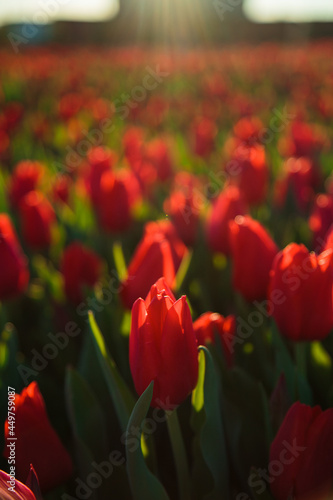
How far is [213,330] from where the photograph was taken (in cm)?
98

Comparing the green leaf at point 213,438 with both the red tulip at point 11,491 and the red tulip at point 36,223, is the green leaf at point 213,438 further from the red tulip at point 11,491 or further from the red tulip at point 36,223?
the red tulip at point 36,223

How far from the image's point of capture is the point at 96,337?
0.87 meters

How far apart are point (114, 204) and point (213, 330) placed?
86cm

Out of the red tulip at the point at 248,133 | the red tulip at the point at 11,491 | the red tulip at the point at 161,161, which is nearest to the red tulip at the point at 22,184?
the red tulip at the point at 161,161

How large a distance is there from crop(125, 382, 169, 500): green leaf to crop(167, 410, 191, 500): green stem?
6 cm

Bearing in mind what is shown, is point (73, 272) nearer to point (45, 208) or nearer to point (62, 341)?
point (62, 341)

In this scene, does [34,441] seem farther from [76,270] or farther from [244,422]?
[76,270]

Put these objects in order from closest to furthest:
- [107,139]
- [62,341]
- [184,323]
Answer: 1. [184,323]
2. [62,341]
3. [107,139]

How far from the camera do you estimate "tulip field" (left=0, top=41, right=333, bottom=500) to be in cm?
77

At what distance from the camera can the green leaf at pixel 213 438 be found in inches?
32.4

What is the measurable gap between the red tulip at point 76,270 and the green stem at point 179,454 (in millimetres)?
637

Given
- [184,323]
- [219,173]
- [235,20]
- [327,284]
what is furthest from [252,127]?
[235,20]

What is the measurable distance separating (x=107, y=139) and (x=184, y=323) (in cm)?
308

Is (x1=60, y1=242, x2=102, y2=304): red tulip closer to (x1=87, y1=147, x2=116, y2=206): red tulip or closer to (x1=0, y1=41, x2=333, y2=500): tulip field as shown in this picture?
(x1=0, y1=41, x2=333, y2=500): tulip field
